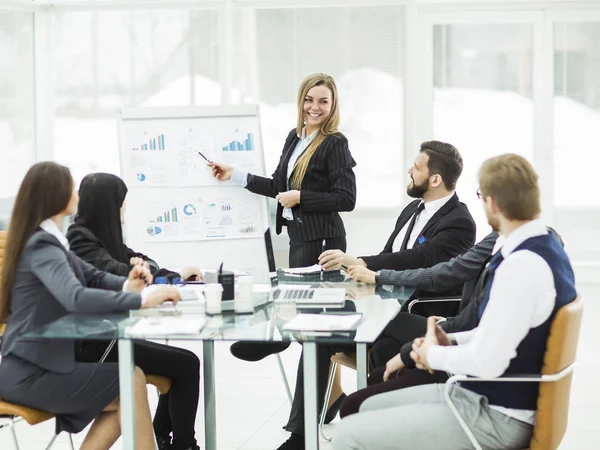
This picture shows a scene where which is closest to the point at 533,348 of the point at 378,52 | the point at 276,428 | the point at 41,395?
the point at 41,395

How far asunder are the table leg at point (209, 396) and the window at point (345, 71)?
15.7ft

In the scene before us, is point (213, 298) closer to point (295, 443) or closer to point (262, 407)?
point (295, 443)

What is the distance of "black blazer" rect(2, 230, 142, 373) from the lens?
279 centimetres

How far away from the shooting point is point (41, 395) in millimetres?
2812

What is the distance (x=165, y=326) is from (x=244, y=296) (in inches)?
13.2

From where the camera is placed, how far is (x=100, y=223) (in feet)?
11.0

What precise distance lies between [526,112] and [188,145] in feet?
15.4

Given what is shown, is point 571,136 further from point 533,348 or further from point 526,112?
point 533,348

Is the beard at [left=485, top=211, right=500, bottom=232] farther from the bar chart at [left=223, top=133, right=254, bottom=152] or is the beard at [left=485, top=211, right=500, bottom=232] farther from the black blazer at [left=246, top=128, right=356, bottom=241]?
the bar chart at [left=223, top=133, right=254, bottom=152]

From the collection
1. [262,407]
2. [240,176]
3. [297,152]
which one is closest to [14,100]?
[240,176]

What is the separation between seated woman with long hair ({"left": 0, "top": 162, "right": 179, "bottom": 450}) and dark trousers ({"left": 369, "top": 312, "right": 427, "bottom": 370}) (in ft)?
2.97

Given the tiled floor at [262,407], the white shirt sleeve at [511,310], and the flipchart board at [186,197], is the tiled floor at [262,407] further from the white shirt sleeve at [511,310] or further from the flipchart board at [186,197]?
the white shirt sleeve at [511,310]

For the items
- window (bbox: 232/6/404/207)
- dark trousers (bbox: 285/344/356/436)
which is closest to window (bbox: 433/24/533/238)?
window (bbox: 232/6/404/207)

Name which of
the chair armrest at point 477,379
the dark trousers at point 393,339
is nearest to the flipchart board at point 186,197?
the dark trousers at point 393,339
